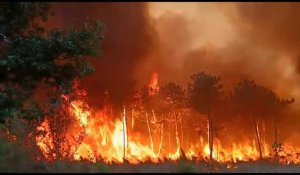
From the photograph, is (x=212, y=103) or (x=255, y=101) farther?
(x=255, y=101)

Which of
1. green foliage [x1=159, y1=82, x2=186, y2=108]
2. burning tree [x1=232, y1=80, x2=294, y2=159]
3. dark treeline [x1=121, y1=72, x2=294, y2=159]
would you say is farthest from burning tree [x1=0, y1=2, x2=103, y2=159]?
burning tree [x1=232, y1=80, x2=294, y2=159]

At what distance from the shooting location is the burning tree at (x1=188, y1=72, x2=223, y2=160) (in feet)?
123

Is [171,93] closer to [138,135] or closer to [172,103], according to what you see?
[172,103]

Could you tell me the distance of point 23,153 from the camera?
1292 centimetres

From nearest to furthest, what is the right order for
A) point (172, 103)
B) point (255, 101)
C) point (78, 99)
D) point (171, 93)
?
point (78, 99), point (171, 93), point (255, 101), point (172, 103)

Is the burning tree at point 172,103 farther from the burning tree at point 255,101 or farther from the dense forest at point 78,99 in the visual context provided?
the burning tree at point 255,101

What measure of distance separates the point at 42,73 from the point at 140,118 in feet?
93.1

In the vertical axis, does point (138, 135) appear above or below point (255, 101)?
below

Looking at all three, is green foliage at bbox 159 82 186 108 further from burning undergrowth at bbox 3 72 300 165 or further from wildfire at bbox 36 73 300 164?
wildfire at bbox 36 73 300 164

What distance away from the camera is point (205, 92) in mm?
38031

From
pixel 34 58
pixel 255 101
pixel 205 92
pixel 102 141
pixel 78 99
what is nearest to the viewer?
pixel 34 58

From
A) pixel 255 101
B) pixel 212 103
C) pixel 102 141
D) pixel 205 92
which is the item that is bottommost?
pixel 102 141

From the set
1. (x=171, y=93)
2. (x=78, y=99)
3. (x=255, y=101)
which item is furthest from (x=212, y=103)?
(x=78, y=99)

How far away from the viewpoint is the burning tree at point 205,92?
123 ft
